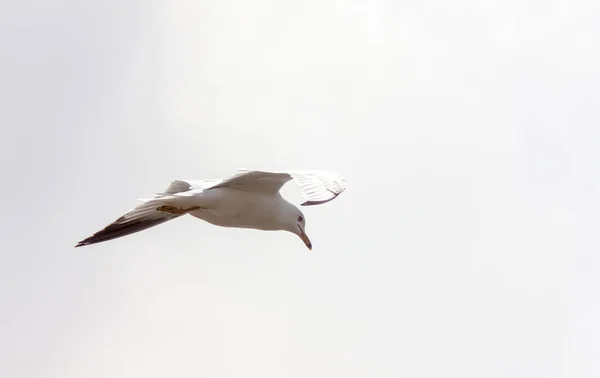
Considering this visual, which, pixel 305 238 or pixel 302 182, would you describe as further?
pixel 305 238

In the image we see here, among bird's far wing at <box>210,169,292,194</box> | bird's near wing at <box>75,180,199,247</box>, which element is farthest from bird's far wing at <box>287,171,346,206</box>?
bird's near wing at <box>75,180,199,247</box>

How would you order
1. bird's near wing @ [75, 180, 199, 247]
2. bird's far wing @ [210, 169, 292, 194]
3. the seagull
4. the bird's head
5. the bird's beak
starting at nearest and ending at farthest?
1. bird's far wing @ [210, 169, 292, 194]
2. the seagull
3. the bird's head
4. the bird's beak
5. bird's near wing @ [75, 180, 199, 247]

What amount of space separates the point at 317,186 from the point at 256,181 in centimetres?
59

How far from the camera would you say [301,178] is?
9781 millimetres

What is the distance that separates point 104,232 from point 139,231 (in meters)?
0.36

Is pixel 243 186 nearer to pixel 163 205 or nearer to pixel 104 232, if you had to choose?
pixel 163 205

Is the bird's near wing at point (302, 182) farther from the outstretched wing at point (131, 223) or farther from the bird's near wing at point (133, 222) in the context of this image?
the outstretched wing at point (131, 223)

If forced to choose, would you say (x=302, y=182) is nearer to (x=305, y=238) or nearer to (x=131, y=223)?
(x=305, y=238)

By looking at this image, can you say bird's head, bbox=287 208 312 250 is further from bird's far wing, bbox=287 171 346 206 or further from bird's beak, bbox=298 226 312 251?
bird's far wing, bbox=287 171 346 206

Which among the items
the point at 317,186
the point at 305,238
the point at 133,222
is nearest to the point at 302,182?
the point at 317,186

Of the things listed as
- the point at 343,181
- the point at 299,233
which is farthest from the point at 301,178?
the point at 299,233

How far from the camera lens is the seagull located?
973 cm

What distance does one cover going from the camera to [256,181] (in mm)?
10031

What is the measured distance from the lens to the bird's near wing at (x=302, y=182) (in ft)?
31.6
